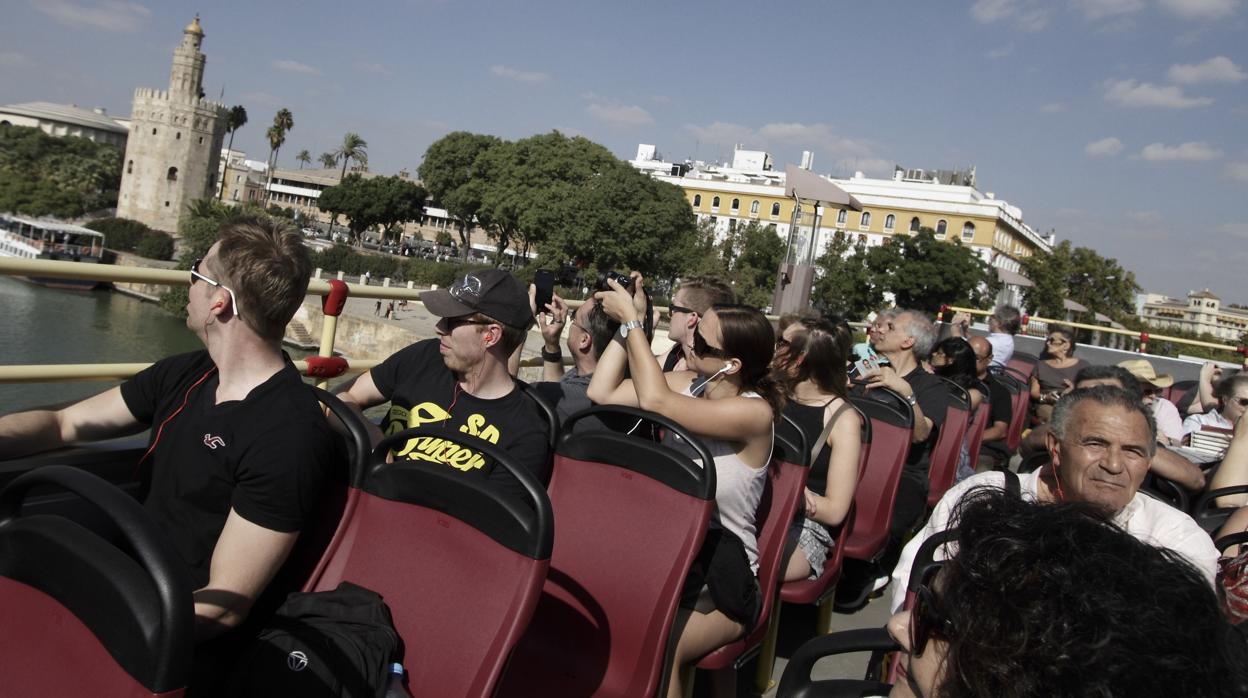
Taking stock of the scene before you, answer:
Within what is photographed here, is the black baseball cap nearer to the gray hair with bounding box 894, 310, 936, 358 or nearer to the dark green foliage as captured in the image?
the gray hair with bounding box 894, 310, 936, 358

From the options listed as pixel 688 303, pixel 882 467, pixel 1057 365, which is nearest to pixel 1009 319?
pixel 1057 365

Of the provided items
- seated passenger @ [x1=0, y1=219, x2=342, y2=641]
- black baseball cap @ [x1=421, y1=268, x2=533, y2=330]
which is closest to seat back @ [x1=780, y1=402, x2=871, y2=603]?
black baseball cap @ [x1=421, y1=268, x2=533, y2=330]

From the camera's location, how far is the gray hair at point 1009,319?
9.23 metres

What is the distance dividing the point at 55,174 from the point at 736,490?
368ft

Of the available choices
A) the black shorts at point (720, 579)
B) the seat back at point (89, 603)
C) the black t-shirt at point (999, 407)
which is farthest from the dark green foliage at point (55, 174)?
the seat back at point (89, 603)

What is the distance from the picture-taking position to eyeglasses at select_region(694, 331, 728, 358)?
122 inches

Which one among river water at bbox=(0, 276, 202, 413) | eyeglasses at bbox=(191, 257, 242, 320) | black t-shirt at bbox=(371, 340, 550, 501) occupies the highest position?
eyeglasses at bbox=(191, 257, 242, 320)

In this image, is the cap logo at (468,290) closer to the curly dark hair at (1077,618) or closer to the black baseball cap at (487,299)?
the black baseball cap at (487,299)

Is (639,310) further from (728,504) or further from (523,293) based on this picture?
(728,504)

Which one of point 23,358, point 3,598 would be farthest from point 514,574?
point 23,358

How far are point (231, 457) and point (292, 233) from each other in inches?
25.3

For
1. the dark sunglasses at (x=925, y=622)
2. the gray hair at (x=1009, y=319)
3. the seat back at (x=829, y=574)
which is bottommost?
the seat back at (x=829, y=574)

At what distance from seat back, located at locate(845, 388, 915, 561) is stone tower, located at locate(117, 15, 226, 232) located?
319ft

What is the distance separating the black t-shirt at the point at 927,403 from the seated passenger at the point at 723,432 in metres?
2.21
